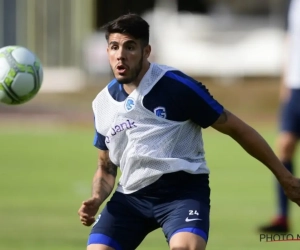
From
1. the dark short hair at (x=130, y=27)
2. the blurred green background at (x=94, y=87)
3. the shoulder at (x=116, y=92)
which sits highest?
the dark short hair at (x=130, y=27)

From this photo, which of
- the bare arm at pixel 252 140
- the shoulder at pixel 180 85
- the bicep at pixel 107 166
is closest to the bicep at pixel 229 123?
the bare arm at pixel 252 140

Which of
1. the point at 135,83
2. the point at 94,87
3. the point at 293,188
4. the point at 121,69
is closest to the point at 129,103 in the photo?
the point at 135,83

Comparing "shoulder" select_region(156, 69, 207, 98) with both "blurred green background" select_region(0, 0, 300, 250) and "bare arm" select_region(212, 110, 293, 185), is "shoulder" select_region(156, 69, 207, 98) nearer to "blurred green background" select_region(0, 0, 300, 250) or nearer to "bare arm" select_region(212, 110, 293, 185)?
"bare arm" select_region(212, 110, 293, 185)

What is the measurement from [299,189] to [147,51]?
51.3 inches

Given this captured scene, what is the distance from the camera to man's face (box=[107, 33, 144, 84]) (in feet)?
20.5

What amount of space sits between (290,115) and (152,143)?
3.57m

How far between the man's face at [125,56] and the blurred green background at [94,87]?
205 inches

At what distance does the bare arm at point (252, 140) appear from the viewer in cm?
635

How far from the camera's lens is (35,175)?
15.4 m

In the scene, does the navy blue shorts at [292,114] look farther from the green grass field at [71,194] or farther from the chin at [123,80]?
the chin at [123,80]

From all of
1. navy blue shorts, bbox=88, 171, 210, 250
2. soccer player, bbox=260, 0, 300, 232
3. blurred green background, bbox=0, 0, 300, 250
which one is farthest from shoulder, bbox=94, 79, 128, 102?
blurred green background, bbox=0, 0, 300, 250

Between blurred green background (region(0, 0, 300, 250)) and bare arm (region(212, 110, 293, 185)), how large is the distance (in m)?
4.99

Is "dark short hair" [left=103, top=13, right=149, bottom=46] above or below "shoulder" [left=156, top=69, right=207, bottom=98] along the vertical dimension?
above

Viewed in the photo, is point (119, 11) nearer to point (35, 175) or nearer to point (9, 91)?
point (35, 175)
